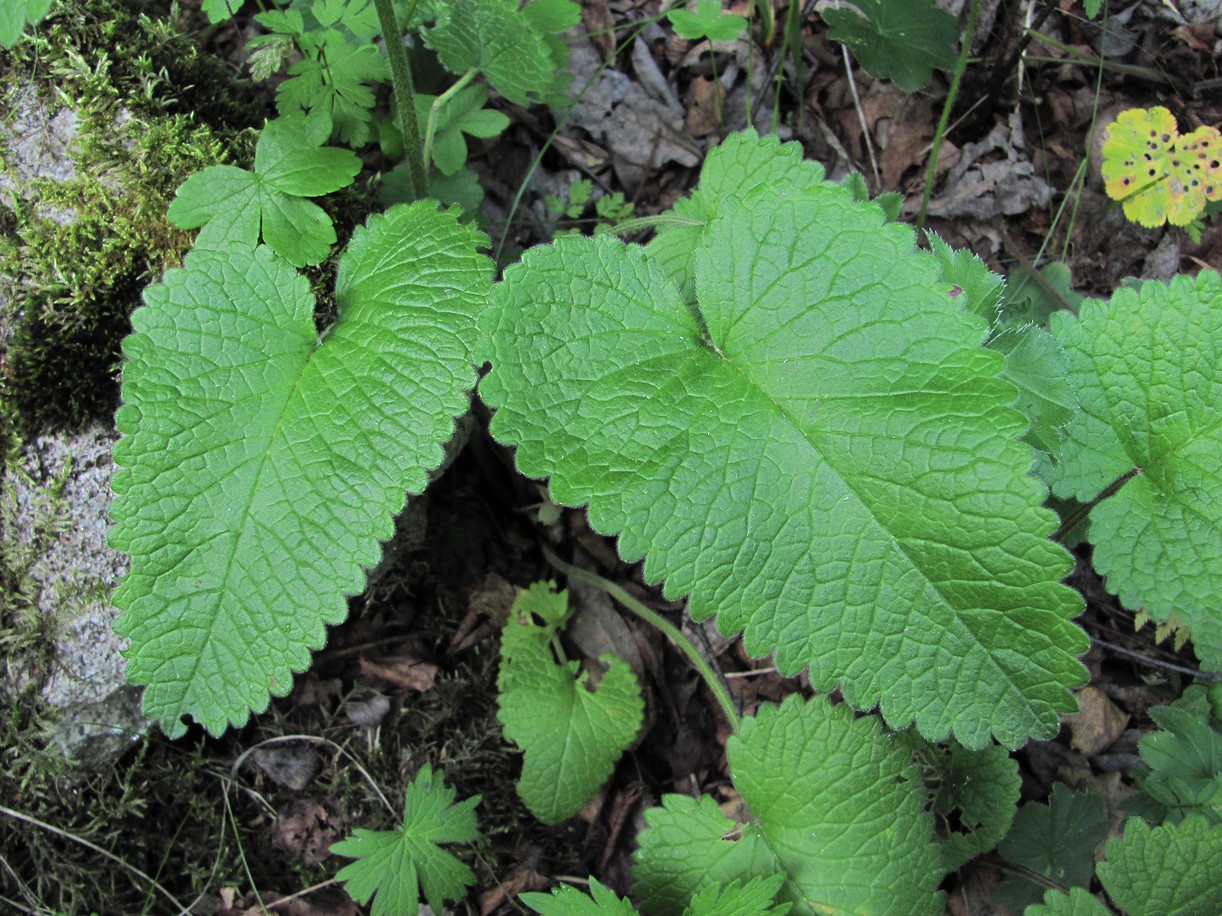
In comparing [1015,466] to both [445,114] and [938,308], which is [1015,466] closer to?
[938,308]

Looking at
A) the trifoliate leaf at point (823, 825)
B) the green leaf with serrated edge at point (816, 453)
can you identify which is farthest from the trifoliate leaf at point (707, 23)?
the trifoliate leaf at point (823, 825)

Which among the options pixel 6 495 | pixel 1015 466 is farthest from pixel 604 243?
pixel 6 495

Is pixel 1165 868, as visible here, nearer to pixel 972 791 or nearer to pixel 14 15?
pixel 972 791

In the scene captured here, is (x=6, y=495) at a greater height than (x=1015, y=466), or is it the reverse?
(x=1015, y=466)

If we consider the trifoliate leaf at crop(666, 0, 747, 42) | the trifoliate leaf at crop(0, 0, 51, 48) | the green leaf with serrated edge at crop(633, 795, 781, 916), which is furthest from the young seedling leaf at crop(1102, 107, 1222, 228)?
the trifoliate leaf at crop(0, 0, 51, 48)

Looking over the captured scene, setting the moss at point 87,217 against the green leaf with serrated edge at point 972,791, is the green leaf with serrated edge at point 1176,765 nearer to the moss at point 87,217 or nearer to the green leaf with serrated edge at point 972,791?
the green leaf with serrated edge at point 972,791
